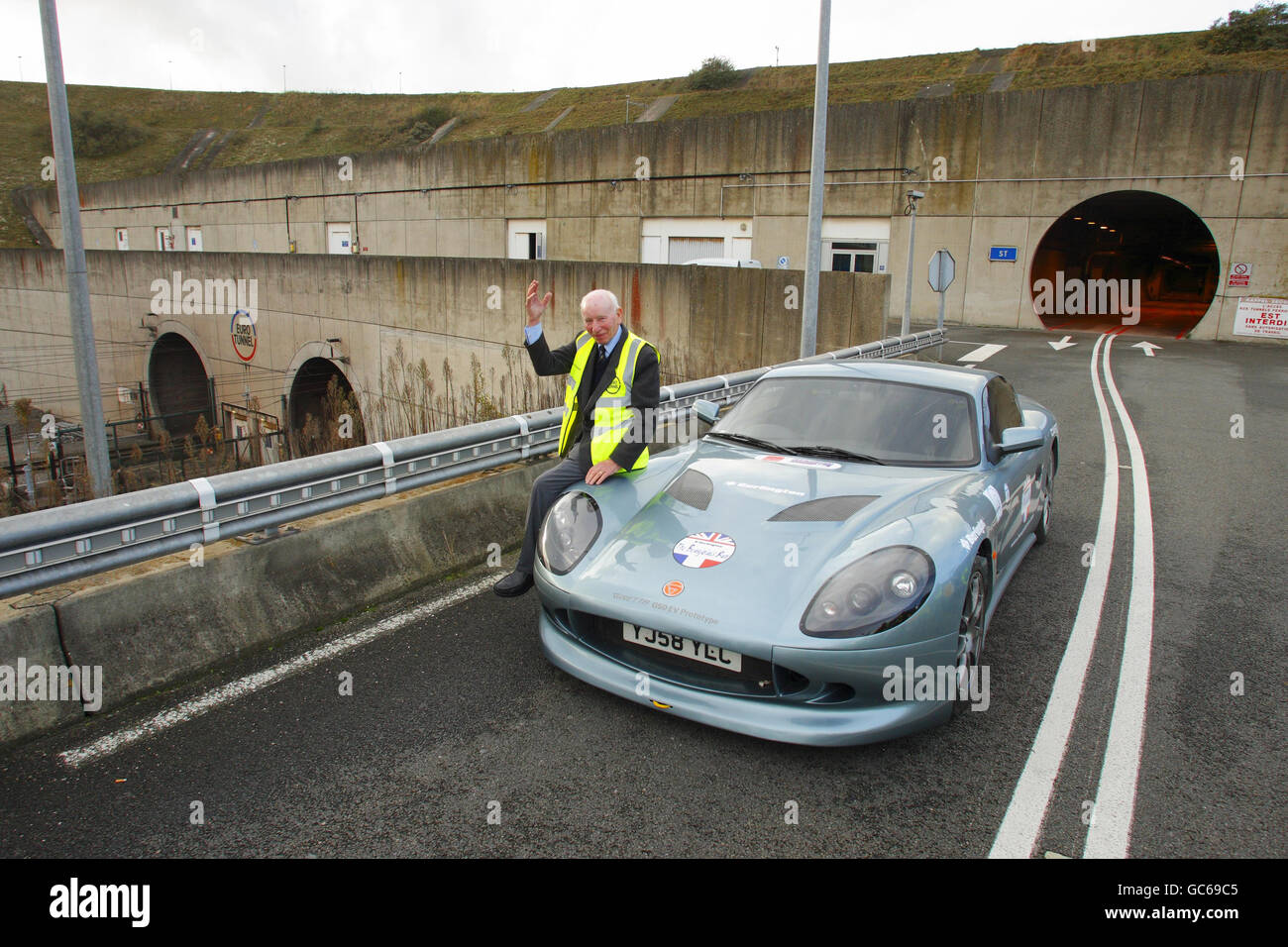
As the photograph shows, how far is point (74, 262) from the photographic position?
9719 millimetres

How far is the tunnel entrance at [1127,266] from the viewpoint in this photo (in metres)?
25.8

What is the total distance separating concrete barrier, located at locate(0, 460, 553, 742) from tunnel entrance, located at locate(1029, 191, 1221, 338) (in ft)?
75.7

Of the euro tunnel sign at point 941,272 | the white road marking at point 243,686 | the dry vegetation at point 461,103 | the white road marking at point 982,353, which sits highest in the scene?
the dry vegetation at point 461,103

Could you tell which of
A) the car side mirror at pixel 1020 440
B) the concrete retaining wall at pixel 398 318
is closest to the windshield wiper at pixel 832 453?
the car side mirror at pixel 1020 440

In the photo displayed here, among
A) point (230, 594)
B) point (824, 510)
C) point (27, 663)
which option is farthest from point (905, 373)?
A: point (27, 663)

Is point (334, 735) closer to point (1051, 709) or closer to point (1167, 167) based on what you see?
point (1051, 709)

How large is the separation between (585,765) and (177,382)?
34.6 meters

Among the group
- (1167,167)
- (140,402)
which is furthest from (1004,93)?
(140,402)

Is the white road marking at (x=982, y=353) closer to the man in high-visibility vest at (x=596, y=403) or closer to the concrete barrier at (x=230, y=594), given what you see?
the man in high-visibility vest at (x=596, y=403)

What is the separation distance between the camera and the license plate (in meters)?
3.36

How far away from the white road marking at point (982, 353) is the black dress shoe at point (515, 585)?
14062 mm

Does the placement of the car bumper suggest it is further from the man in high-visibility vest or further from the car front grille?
the man in high-visibility vest

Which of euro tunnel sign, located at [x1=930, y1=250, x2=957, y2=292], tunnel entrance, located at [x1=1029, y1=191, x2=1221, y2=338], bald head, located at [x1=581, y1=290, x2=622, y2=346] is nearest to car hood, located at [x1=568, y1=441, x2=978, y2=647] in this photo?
bald head, located at [x1=581, y1=290, x2=622, y2=346]
